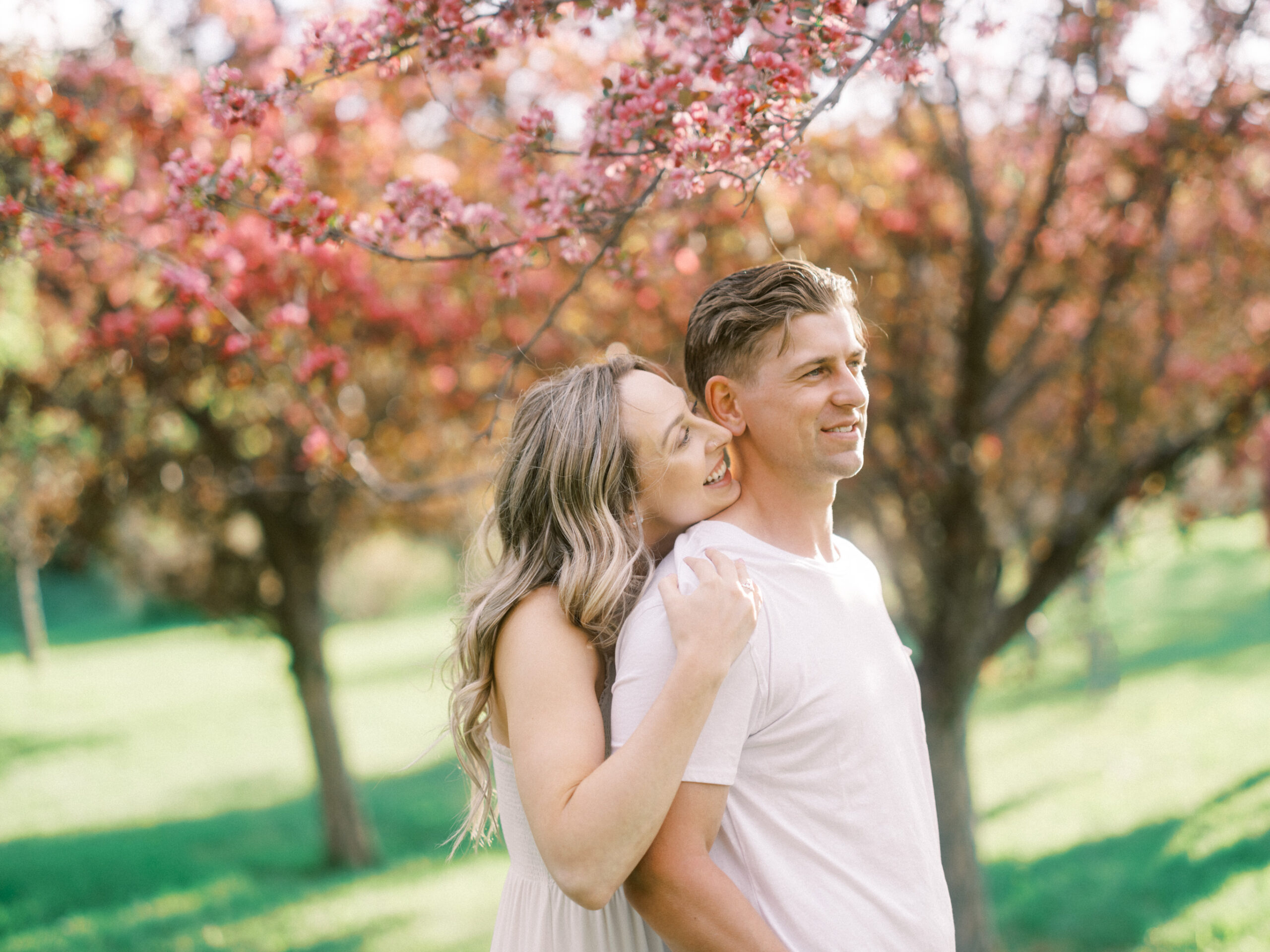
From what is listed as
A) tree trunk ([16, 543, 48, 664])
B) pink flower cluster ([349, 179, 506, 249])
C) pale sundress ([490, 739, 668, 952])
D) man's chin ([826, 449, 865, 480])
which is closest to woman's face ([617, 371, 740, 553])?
man's chin ([826, 449, 865, 480])

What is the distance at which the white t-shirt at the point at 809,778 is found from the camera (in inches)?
78.2

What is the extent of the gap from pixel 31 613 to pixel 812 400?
2693 cm

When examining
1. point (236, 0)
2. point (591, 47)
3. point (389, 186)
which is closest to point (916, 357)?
point (591, 47)

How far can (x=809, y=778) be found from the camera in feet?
6.71

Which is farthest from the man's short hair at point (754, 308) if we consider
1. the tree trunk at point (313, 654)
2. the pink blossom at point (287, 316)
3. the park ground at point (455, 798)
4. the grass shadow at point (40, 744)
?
the grass shadow at point (40, 744)

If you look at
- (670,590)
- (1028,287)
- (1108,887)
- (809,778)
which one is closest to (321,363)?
(670,590)

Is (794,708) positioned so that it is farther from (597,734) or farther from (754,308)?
(754,308)

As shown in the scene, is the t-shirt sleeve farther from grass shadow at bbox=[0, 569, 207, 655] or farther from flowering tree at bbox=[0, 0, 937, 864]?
grass shadow at bbox=[0, 569, 207, 655]

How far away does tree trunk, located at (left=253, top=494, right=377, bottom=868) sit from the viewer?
29.9 ft

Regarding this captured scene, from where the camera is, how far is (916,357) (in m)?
6.35

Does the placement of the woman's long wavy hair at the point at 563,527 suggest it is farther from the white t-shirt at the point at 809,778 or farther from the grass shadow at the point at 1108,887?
the grass shadow at the point at 1108,887

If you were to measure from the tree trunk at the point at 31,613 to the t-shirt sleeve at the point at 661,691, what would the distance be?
58.1 feet

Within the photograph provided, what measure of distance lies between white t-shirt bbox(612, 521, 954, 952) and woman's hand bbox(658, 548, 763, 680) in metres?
0.06

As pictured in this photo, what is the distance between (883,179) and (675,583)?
5.39m
